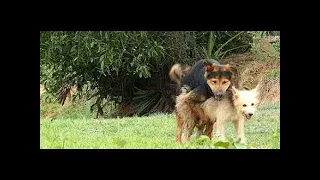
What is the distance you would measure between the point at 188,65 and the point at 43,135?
1602 mm

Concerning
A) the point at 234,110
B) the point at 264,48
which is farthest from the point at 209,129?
the point at 264,48

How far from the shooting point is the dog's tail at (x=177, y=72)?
7.11 meters

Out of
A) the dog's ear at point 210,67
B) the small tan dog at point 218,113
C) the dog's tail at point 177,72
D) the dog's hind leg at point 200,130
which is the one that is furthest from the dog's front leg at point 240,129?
the dog's tail at point 177,72

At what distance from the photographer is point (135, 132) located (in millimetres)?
6992

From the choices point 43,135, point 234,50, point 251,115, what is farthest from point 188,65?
point 43,135

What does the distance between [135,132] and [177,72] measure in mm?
758

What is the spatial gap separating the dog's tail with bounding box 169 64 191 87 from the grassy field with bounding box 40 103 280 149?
1.23 ft

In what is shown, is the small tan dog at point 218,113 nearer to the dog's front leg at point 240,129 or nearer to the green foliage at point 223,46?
the dog's front leg at point 240,129

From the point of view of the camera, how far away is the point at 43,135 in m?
6.79

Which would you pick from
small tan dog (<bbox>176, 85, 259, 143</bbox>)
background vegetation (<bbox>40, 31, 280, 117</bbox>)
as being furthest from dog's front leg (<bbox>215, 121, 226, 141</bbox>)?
background vegetation (<bbox>40, 31, 280, 117</bbox>)

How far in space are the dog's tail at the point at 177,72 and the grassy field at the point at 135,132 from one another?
1.23ft

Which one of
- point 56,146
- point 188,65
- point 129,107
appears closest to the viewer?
point 56,146

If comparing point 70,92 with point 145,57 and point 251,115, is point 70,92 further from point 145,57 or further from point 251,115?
point 251,115

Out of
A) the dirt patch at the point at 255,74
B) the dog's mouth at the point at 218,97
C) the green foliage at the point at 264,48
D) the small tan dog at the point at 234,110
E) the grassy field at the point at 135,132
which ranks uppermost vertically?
the green foliage at the point at 264,48
